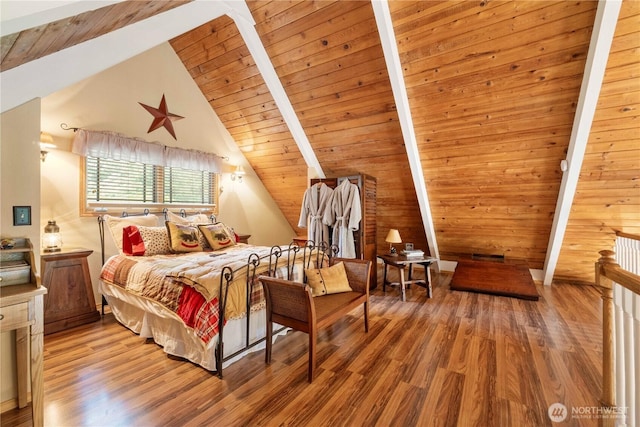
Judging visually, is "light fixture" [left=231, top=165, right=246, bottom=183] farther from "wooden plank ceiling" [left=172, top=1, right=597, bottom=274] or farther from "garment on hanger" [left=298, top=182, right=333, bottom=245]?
"garment on hanger" [left=298, top=182, right=333, bottom=245]

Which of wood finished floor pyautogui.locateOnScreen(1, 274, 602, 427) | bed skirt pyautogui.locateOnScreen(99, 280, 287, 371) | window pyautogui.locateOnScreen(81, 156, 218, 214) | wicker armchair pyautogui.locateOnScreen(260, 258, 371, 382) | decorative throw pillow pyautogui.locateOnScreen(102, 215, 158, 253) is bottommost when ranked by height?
wood finished floor pyautogui.locateOnScreen(1, 274, 602, 427)

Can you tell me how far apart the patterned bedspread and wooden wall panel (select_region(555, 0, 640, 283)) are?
3460 mm

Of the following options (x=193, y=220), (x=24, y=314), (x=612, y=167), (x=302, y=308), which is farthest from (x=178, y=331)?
(x=612, y=167)

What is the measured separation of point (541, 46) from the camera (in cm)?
240

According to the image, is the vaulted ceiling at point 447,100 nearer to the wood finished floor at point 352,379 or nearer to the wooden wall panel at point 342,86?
the wooden wall panel at point 342,86

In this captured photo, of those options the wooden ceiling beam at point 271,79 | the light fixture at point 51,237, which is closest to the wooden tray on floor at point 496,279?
the wooden ceiling beam at point 271,79

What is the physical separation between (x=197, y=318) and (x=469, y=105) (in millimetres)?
3383

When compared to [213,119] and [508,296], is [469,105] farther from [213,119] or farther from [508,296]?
[213,119]

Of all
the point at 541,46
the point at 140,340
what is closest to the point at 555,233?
the point at 541,46

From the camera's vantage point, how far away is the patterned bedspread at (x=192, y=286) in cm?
198

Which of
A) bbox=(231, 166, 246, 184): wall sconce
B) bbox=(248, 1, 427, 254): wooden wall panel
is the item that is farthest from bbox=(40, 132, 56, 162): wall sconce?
bbox=(248, 1, 427, 254): wooden wall panel

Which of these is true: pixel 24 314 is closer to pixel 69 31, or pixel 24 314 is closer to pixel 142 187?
pixel 69 31

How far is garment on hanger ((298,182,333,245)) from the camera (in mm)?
4219

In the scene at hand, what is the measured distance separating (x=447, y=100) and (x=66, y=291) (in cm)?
447
